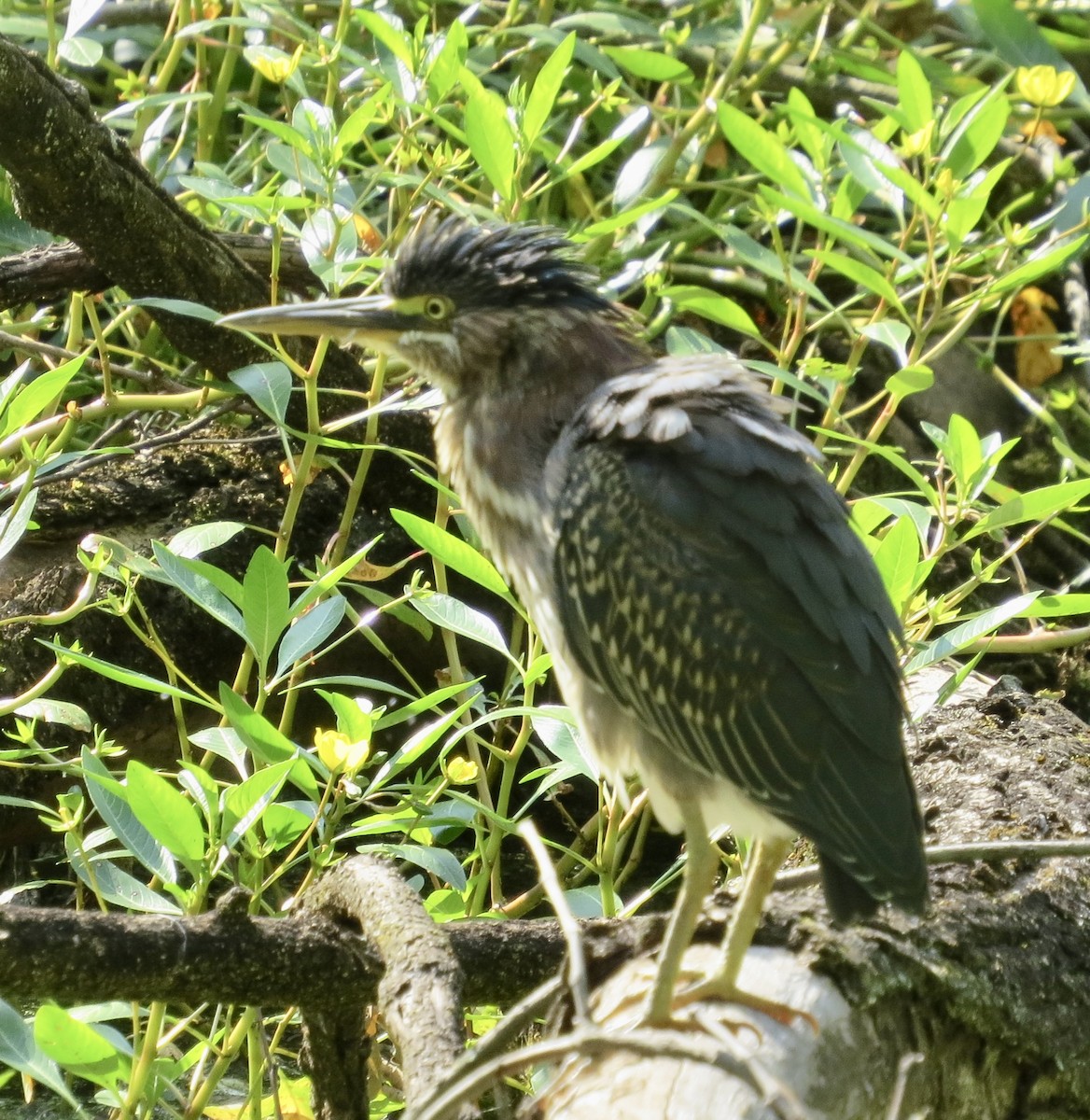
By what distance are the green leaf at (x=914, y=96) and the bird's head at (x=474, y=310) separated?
751mm

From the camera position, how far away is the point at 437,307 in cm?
231

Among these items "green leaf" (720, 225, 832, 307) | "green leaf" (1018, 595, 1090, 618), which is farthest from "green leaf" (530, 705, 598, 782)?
"green leaf" (720, 225, 832, 307)

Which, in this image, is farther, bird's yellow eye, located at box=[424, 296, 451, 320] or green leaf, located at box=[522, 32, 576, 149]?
green leaf, located at box=[522, 32, 576, 149]

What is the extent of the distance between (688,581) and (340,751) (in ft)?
1.82

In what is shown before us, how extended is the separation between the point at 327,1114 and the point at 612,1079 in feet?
2.25

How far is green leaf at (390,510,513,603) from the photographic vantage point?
7.19 ft

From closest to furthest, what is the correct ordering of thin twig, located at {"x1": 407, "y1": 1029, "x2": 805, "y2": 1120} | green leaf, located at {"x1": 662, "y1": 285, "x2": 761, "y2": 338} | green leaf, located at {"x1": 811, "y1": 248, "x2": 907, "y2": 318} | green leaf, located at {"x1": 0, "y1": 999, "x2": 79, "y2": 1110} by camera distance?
thin twig, located at {"x1": 407, "y1": 1029, "x2": 805, "y2": 1120} < green leaf, located at {"x1": 0, "y1": 999, "x2": 79, "y2": 1110} < green leaf, located at {"x1": 811, "y1": 248, "x2": 907, "y2": 318} < green leaf, located at {"x1": 662, "y1": 285, "x2": 761, "y2": 338}

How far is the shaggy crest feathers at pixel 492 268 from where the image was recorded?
7.47 ft

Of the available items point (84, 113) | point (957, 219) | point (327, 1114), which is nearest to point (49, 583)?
point (84, 113)

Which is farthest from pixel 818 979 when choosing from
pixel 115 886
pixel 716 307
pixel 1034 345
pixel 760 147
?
pixel 1034 345

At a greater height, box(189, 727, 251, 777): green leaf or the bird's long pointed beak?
the bird's long pointed beak

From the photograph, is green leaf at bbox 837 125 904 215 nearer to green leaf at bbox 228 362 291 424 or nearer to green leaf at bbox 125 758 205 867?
green leaf at bbox 228 362 291 424

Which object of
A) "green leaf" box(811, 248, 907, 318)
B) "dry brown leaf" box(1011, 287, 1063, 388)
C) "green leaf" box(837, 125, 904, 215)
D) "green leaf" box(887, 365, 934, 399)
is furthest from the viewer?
"dry brown leaf" box(1011, 287, 1063, 388)

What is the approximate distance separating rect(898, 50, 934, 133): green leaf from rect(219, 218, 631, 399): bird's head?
751 millimetres
